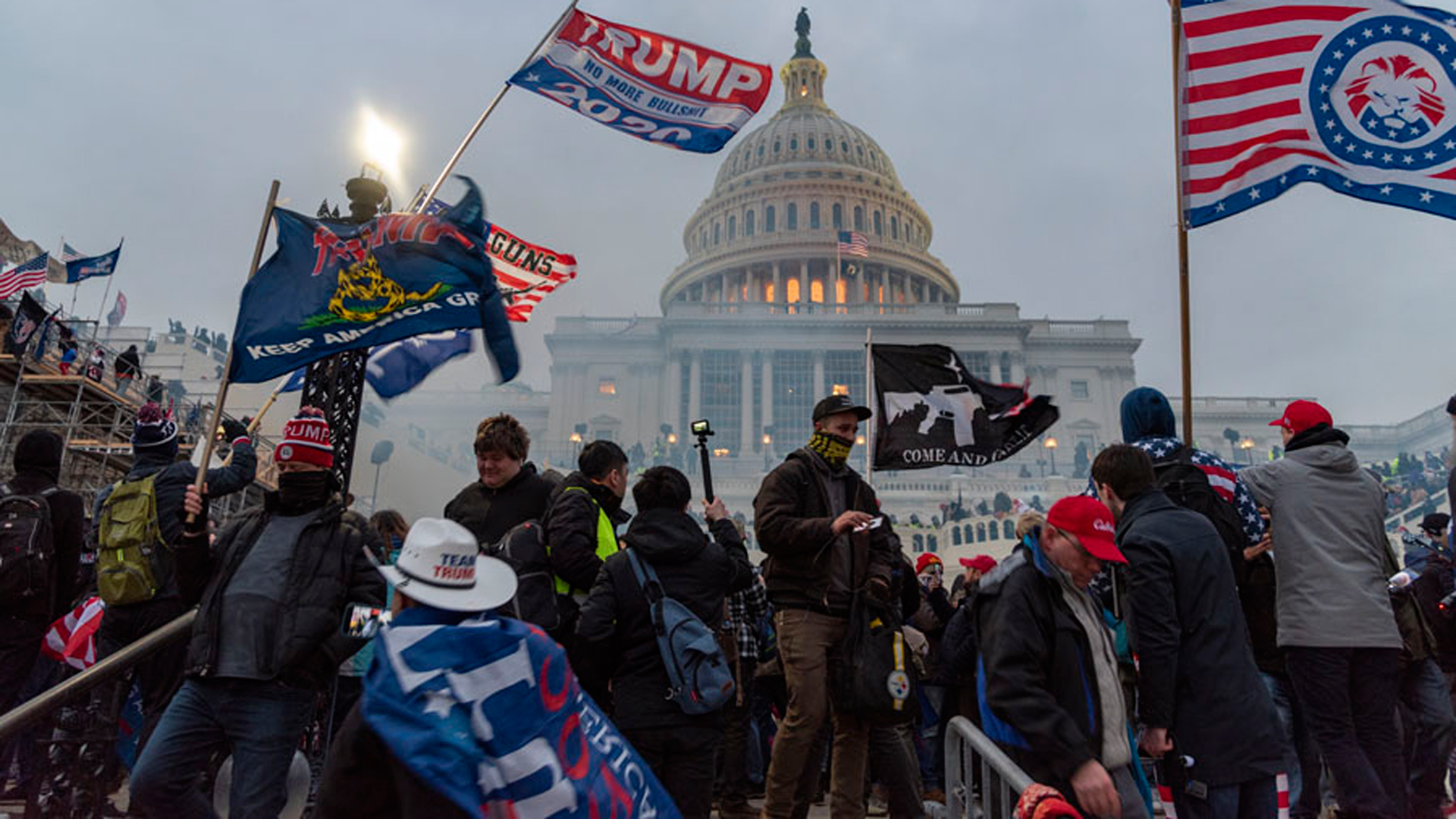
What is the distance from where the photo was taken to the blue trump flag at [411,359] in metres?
7.33

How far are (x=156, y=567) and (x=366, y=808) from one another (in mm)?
2944

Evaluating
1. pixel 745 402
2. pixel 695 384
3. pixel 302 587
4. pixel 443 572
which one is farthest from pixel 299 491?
pixel 695 384

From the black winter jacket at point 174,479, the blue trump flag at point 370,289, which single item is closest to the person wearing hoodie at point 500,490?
the blue trump flag at point 370,289

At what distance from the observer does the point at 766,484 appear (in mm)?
4391

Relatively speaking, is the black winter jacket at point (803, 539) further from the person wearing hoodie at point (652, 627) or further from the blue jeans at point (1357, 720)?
the blue jeans at point (1357, 720)

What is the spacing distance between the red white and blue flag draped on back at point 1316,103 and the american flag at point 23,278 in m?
19.5

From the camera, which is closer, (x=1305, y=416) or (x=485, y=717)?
(x=485, y=717)

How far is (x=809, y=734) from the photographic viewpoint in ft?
13.0

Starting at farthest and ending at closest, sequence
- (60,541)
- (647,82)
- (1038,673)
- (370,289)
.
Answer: (647,82) < (370,289) < (60,541) < (1038,673)

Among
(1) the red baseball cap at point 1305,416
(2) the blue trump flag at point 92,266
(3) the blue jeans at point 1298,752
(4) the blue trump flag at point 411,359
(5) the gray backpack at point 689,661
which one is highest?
(2) the blue trump flag at point 92,266

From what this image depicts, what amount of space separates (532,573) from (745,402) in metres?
55.5

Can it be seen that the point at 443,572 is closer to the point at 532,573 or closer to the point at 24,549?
the point at 532,573

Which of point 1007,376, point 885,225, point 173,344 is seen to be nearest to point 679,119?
point 173,344

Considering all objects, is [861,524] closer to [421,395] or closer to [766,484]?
[766,484]
